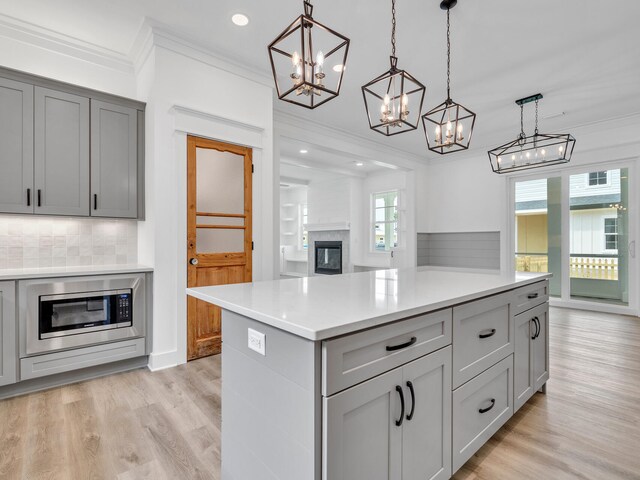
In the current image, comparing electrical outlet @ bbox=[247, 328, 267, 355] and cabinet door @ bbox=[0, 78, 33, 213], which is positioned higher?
cabinet door @ bbox=[0, 78, 33, 213]

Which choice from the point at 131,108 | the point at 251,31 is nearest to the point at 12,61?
the point at 131,108

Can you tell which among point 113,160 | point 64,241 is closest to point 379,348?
point 113,160

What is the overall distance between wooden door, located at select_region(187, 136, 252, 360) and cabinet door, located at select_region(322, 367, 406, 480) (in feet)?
7.75

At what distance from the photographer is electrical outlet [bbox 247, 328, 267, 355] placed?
118 cm

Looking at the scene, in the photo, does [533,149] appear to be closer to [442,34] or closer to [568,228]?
[568,228]

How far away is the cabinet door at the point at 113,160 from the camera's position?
115 inches

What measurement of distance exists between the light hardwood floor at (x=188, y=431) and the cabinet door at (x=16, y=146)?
58.6 inches

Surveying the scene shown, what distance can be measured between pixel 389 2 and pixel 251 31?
1.19 metres

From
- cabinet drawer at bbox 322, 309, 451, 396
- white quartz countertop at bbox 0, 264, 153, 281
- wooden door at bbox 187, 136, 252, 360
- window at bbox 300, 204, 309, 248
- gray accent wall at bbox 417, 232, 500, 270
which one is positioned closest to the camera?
cabinet drawer at bbox 322, 309, 451, 396

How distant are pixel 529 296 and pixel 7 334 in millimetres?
3563

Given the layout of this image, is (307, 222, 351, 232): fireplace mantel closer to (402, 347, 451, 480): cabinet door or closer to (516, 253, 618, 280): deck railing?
(516, 253, 618, 280): deck railing

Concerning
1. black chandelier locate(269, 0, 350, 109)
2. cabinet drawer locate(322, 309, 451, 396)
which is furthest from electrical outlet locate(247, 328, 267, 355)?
black chandelier locate(269, 0, 350, 109)

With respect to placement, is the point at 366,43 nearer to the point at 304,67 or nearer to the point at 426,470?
the point at 304,67

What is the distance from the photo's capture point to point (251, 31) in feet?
9.55
